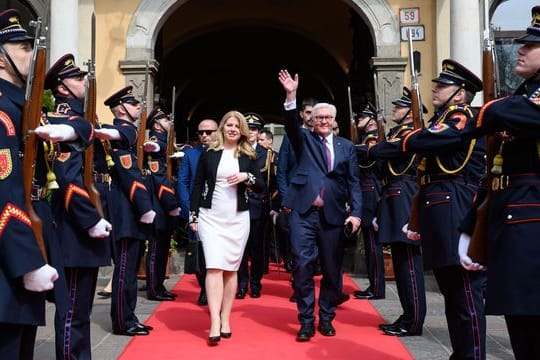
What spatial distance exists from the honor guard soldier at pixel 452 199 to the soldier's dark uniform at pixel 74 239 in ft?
5.77

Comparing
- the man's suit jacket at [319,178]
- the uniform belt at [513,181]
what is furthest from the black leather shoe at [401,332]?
the uniform belt at [513,181]

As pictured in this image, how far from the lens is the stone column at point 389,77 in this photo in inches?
396

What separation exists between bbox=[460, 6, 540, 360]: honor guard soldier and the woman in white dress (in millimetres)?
2464

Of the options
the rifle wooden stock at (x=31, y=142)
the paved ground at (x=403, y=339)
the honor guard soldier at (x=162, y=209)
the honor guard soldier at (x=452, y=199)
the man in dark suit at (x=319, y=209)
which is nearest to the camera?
the rifle wooden stock at (x=31, y=142)

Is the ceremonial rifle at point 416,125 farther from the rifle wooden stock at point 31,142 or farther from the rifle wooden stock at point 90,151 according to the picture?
the rifle wooden stock at point 31,142

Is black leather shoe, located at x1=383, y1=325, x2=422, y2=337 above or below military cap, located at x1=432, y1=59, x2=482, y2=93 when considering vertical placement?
below

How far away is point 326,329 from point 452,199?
5.78 feet

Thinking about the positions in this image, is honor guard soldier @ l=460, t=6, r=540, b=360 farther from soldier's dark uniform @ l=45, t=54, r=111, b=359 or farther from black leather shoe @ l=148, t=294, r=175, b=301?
black leather shoe @ l=148, t=294, r=175, b=301

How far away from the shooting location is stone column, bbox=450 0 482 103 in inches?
379

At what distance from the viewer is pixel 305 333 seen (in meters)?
5.07

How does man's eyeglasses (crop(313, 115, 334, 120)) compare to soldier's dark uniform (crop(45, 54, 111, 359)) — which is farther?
man's eyeglasses (crop(313, 115, 334, 120))

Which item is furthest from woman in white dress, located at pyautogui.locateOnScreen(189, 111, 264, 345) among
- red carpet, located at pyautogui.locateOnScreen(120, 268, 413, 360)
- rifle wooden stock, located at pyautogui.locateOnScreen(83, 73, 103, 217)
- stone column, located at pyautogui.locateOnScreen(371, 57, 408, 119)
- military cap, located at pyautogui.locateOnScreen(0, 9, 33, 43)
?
stone column, located at pyautogui.locateOnScreen(371, 57, 408, 119)

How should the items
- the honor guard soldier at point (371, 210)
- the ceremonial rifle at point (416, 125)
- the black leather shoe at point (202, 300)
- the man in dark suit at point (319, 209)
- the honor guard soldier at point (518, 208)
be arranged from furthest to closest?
1. the honor guard soldier at point (371, 210)
2. the black leather shoe at point (202, 300)
3. the man in dark suit at point (319, 209)
4. the ceremonial rifle at point (416, 125)
5. the honor guard soldier at point (518, 208)

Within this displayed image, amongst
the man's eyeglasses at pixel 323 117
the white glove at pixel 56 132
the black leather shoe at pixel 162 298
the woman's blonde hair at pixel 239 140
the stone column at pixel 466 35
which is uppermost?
the stone column at pixel 466 35
